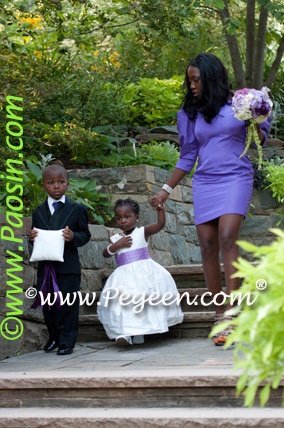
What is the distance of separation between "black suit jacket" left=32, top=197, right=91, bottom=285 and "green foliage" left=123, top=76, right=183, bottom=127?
437 cm

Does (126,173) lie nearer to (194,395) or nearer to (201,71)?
(201,71)

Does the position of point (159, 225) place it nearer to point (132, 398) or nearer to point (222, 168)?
point (222, 168)

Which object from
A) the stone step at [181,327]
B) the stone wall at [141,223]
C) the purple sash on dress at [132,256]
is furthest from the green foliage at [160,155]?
the stone step at [181,327]

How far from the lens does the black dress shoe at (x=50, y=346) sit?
4566mm

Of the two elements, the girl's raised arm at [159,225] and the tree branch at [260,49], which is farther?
the tree branch at [260,49]

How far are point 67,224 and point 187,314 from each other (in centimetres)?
104

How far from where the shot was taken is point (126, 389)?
126 inches

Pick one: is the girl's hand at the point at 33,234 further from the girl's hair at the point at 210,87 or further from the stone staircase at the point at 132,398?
the girl's hair at the point at 210,87

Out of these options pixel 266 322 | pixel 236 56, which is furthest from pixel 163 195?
pixel 236 56

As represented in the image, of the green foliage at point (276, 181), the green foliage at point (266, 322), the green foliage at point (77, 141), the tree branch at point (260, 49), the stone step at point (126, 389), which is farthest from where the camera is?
the tree branch at point (260, 49)

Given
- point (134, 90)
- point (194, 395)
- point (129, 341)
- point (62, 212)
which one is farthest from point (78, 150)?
point (194, 395)

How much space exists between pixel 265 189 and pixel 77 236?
3751 millimetres

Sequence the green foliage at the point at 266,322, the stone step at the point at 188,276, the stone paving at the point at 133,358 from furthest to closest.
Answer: the stone step at the point at 188,276
the stone paving at the point at 133,358
the green foliage at the point at 266,322

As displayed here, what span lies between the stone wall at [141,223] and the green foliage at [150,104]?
1.65 metres
